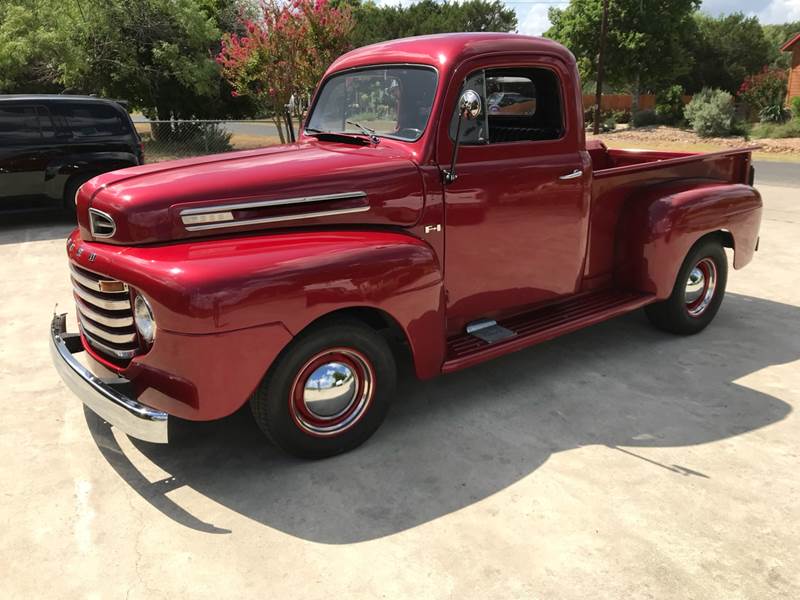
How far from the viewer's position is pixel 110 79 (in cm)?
1806

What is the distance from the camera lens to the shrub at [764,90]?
3008 centimetres

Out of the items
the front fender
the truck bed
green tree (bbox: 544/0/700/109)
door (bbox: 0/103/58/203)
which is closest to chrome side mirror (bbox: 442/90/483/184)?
the front fender

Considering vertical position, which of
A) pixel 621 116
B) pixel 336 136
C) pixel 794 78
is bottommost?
pixel 336 136

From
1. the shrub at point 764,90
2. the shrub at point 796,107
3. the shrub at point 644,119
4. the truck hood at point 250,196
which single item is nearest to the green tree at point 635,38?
the shrub at point 644,119

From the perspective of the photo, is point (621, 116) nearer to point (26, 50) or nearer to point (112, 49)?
point (112, 49)

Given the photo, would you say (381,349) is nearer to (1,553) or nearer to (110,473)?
(110,473)

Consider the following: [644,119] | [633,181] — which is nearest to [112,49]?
[633,181]

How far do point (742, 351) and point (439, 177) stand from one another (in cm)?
274

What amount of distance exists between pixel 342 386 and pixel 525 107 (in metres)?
2.24

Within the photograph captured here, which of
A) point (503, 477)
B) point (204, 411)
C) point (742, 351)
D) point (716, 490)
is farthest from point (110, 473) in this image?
point (742, 351)

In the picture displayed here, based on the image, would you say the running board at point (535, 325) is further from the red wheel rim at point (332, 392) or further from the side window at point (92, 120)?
the side window at point (92, 120)

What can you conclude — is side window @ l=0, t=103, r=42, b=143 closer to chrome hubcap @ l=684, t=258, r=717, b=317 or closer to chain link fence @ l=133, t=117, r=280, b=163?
chain link fence @ l=133, t=117, r=280, b=163

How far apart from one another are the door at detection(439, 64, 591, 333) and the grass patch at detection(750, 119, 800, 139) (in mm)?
24007

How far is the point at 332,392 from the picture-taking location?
3.15 meters
